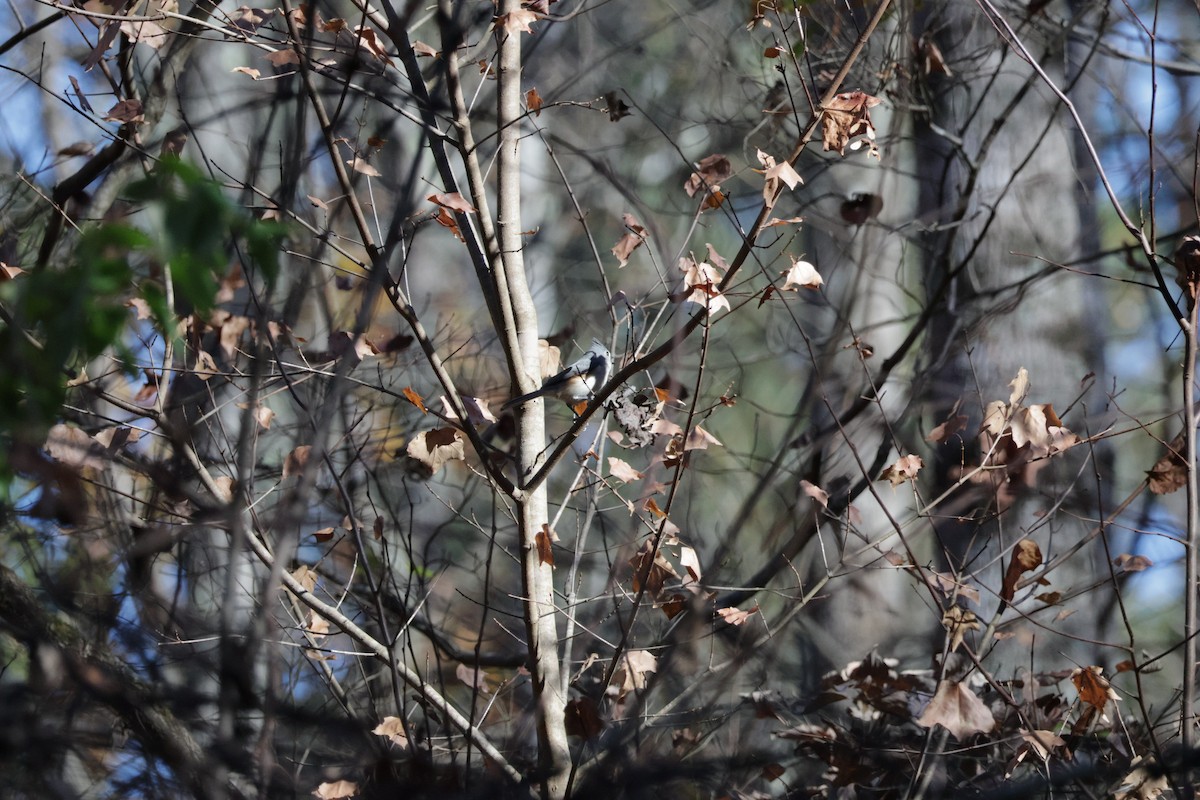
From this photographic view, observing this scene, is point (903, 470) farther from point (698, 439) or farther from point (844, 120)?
point (844, 120)

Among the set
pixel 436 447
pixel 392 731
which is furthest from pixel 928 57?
pixel 392 731

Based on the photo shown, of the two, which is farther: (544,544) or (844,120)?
(544,544)

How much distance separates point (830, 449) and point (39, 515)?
9.13ft

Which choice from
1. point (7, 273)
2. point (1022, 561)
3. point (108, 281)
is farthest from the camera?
point (7, 273)

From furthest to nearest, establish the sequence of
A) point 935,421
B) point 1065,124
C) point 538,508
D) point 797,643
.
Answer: point 797,643
point 1065,124
point 935,421
point 538,508

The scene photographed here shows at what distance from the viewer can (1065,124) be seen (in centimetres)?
444

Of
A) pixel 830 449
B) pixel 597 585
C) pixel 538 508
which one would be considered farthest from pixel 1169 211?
pixel 538 508

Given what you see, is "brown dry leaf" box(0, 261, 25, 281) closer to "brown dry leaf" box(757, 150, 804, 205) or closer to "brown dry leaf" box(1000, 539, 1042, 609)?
"brown dry leaf" box(757, 150, 804, 205)

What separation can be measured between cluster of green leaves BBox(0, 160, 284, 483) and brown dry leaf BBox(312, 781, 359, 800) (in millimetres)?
1024

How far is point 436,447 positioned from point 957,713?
1.38m

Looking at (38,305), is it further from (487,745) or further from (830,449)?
(830,449)

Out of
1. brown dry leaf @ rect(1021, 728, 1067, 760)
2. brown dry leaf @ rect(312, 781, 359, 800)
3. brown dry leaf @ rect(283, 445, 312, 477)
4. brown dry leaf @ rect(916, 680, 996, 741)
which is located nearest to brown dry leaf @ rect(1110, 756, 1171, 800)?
brown dry leaf @ rect(1021, 728, 1067, 760)

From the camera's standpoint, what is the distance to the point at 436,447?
8.09 feet

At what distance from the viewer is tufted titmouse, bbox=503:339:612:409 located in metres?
3.24
